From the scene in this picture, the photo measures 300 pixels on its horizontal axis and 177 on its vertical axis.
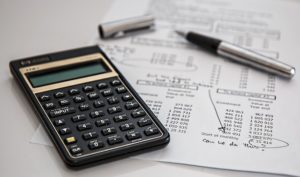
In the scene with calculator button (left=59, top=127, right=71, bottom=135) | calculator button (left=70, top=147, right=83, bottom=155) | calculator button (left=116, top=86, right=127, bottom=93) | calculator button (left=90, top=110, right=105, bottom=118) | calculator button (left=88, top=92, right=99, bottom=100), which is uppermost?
calculator button (left=116, top=86, right=127, bottom=93)

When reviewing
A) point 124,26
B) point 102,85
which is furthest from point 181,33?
point 102,85

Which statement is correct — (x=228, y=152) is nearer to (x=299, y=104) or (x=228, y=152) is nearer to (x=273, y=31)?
(x=299, y=104)

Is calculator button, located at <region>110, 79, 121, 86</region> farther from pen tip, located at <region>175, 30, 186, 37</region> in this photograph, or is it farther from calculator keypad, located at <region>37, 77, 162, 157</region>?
pen tip, located at <region>175, 30, 186, 37</region>

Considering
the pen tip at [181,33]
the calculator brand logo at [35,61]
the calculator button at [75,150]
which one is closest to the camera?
the calculator button at [75,150]

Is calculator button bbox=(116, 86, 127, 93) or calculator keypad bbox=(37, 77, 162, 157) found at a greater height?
calculator button bbox=(116, 86, 127, 93)

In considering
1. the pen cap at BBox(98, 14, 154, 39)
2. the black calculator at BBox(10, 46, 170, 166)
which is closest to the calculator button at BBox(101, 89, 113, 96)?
the black calculator at BBox(10, 46, 170, 166)

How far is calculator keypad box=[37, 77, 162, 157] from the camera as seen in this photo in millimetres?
455

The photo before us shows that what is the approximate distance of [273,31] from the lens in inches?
26.8

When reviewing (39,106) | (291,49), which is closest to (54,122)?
(39,106)

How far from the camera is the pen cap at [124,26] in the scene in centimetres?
65

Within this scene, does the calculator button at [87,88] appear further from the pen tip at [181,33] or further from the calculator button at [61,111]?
the pen tip at [181,33]

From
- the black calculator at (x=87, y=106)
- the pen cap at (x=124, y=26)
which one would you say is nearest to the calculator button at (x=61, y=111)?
the black calculator at (x=87, y=106)

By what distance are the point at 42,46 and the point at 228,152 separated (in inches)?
12.1

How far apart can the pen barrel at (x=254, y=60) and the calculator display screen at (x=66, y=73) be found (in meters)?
0.16
